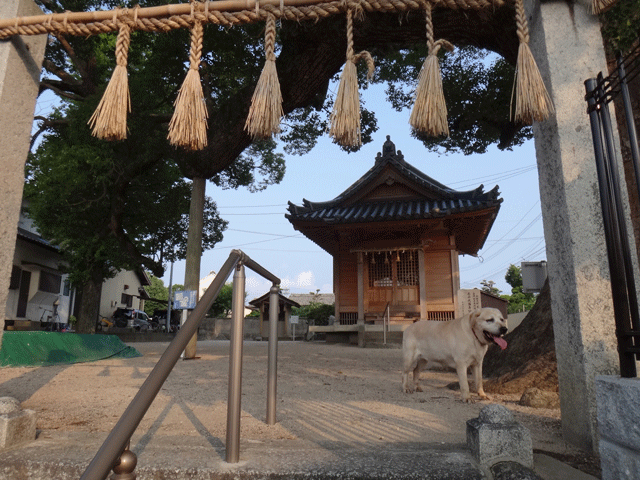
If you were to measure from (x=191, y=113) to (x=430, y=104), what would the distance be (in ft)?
5.29

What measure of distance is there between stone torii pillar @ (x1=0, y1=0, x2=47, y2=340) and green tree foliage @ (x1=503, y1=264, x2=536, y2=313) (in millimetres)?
24973

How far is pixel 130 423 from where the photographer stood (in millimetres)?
1084

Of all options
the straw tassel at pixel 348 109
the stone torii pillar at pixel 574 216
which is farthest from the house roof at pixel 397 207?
the straw tassel at pixel 348 109

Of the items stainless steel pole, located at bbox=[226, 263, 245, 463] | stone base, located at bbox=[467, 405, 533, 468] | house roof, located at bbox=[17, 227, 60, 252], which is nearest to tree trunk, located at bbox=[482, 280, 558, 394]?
stone base, located at bbox=[467, 405, 533, 468]

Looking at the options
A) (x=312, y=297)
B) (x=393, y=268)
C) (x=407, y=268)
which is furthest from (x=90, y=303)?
(x=312, y=297)

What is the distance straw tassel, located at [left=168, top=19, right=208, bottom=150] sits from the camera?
269 centimetres

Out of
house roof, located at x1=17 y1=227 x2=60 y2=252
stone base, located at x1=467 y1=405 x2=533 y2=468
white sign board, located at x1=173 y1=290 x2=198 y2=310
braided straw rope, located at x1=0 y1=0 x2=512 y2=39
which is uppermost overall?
house roof, located at x1=17 y1=227 x2=60 y2=252

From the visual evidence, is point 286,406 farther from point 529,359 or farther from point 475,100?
point 475,100

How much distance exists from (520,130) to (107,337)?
9403mm

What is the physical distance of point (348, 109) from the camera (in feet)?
8.80

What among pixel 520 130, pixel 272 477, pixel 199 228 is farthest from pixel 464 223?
pixel 272 477

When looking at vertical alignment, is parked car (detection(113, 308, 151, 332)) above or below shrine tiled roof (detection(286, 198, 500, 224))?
below

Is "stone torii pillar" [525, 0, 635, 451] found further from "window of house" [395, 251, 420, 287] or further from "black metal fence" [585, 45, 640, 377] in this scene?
"window of house" [395, 251, 420, 287]

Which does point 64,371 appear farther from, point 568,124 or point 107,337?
point 568,124
